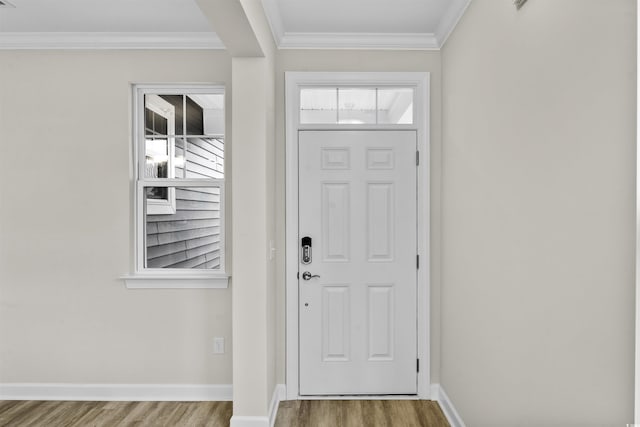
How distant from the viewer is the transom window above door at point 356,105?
3.09m

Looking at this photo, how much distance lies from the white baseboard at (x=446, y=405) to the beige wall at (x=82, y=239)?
148 cm

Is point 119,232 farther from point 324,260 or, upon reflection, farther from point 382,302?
point 382,302

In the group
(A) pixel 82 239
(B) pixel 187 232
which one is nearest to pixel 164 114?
(B) pixel 187 232

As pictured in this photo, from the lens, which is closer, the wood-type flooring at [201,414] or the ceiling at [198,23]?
the ceiling at [198,23]

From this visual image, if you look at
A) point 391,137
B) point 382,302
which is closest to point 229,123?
point 391,137

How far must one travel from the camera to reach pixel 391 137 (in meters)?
3.05

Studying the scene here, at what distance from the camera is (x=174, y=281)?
9.98 ft

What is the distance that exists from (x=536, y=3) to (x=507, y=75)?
0.33 metres

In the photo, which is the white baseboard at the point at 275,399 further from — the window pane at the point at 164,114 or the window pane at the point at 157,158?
the window pane at the point at 164,114

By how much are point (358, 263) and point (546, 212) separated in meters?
1.65

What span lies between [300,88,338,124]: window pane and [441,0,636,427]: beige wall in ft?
2.95

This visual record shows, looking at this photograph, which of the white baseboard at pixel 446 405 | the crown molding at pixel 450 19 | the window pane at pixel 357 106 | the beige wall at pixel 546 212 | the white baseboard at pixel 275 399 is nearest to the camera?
the beige wall at pixel 546 212

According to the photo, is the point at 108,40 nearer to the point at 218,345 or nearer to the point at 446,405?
the point at 218,345

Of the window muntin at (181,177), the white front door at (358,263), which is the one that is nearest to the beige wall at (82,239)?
the window muntin at (181,177)
